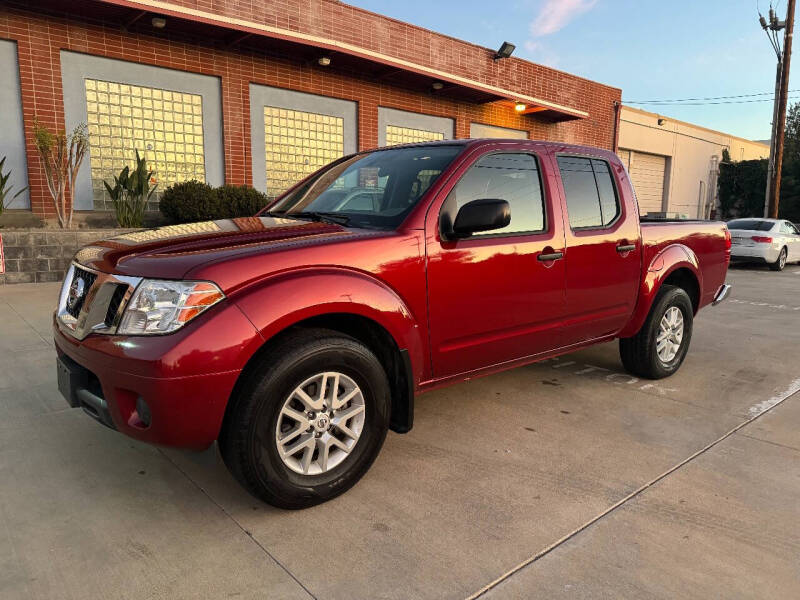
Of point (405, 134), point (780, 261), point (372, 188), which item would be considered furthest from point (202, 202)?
point (780, 261)

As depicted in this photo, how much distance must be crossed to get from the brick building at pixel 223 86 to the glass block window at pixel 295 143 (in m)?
0.03

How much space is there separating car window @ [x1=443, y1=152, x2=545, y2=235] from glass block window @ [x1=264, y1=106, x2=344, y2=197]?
1032cm

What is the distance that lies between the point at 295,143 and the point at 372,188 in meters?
10.6

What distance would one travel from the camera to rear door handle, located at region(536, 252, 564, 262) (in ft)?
12.1

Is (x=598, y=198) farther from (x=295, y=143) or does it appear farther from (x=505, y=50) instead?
(x=505, y=50)

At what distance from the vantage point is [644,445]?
11.7 feet

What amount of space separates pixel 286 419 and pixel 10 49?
10.6m

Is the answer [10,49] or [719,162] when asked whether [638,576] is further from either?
[719,162]

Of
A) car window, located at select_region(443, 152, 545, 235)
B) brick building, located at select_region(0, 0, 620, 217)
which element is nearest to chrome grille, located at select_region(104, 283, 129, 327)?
car window, located at select_region(443, 152, 545, 235)

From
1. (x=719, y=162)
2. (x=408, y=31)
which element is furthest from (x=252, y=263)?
(x=719, y=162)

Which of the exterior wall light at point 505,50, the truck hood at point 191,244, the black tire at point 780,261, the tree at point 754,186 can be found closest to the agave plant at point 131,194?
the truck hood at point 191,244

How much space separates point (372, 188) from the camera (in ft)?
12.2

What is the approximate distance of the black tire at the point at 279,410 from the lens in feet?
8.29

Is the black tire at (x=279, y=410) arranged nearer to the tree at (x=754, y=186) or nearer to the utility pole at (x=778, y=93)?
the utility pole at (x=778, y=93)
